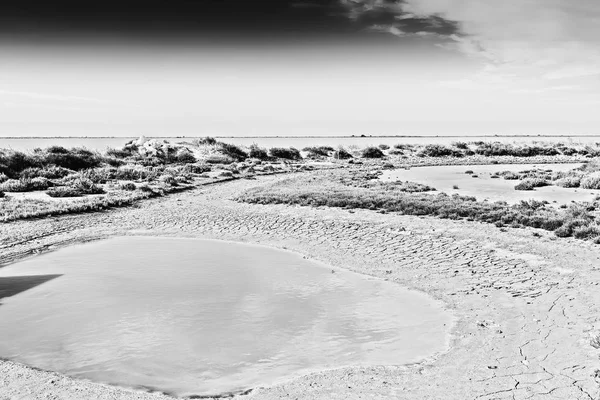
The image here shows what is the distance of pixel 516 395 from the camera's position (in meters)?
6.46

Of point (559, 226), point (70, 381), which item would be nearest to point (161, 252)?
point (70, 381)

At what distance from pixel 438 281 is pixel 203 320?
586 cm

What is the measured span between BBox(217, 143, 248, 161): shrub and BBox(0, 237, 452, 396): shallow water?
46.9 metres

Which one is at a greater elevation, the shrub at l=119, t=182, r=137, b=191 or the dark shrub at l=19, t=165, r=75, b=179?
the dark shrub at l=19, t=165, r=75, b=179

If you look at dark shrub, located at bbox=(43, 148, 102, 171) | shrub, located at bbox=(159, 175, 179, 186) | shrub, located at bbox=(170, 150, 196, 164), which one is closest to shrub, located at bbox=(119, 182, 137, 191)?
shrub, located at bbox=(159, 175, 179, 186)

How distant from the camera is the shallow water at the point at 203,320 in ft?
25.1

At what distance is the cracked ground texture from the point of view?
6.83m

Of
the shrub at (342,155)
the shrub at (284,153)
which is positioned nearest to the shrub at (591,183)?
the shrub at (342,155)

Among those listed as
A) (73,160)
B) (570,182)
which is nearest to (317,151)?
(73,160)

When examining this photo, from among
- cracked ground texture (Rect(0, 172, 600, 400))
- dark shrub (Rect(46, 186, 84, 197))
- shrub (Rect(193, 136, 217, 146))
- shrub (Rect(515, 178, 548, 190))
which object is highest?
shrub (Rect(193, 136, 217, 146))

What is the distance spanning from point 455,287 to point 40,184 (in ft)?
89.0

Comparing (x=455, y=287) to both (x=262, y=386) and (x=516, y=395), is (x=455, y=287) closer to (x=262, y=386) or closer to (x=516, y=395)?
(x=516, y=395)

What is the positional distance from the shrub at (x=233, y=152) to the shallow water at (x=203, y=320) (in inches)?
1848

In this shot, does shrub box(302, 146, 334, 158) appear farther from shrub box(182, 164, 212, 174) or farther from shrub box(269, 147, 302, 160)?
shrub box(182, 164, 212, 174)
